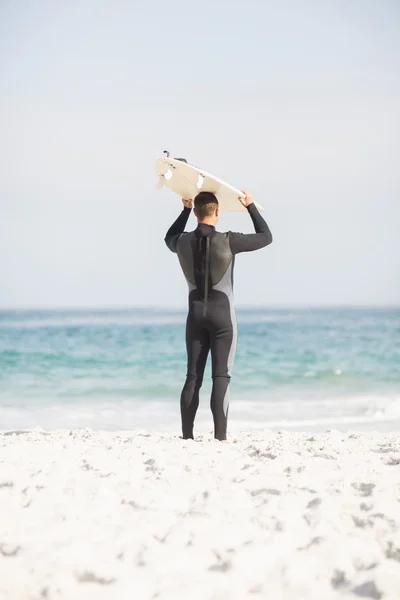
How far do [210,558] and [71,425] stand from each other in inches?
267

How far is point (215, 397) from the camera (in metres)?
5.18

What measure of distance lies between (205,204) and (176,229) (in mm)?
375

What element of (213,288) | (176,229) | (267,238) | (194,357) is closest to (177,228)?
(176,229)

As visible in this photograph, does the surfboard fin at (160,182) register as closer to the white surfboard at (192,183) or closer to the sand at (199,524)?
the white surfboard at (192,183)

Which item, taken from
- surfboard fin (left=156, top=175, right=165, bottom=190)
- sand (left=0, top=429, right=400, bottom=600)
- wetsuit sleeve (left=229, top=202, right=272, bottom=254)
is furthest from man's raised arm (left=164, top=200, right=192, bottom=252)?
sand (left=0, top=429, right=400, bottom=600)

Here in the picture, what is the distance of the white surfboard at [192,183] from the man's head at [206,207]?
0.25 feet

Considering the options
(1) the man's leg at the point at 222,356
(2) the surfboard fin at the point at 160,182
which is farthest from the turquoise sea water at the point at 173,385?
(2) the surfboard fin at the point at 160,182

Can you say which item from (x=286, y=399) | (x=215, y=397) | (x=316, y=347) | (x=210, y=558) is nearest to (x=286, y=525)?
(x=210, y=558)

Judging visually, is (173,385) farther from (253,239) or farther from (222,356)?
(253,239)

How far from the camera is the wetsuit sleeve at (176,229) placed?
5.37 metres

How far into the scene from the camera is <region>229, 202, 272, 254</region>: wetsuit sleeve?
16.6 ft

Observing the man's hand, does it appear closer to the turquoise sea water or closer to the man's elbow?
the man's elbow

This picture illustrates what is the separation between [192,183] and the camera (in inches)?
210

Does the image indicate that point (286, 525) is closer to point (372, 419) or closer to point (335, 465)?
point (335, 465)
